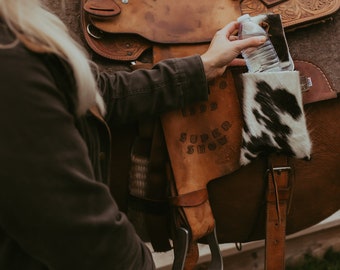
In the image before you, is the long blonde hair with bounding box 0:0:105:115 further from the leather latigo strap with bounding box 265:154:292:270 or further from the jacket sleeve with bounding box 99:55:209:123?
the leather latigo strap with bounding box 265:154:292:270

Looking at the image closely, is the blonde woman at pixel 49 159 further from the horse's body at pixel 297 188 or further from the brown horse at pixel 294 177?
the horse's body at pixel 297 188

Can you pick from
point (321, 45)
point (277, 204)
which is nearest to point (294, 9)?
point (321, 45)

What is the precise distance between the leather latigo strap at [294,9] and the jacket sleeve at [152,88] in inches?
10.6

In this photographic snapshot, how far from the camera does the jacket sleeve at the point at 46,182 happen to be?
2.20 ft

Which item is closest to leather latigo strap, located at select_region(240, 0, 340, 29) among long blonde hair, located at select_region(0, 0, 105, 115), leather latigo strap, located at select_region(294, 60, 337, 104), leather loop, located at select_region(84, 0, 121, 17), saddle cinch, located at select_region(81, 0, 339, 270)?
saddle cinch, located at select_region(81, 0, 339, 270)

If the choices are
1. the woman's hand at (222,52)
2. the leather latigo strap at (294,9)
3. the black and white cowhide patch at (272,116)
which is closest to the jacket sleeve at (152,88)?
the woman's hand at (222,52)

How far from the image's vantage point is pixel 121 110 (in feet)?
3.44

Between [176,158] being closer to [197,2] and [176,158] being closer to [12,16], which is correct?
[197,2]

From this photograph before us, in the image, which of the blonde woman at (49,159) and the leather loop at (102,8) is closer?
the blonde woman at (49,159)

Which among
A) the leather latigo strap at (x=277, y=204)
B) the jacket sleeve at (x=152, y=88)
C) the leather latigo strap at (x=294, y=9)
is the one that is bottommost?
the leather latigo strap at (x=277, y=204)

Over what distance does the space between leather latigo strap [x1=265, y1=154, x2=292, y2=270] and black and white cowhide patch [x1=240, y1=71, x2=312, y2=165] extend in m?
0.06

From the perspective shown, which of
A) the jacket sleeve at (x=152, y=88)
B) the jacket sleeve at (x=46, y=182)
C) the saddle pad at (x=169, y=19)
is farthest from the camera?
the saddle pad at (x=169, y=19)

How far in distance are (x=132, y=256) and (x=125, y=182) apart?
1.22 ft

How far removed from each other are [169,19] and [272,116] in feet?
1.14
